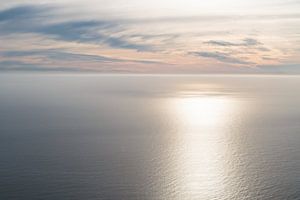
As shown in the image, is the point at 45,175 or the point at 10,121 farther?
the point at 10,121

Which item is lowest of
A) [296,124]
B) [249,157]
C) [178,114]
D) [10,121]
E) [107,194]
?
[107,194]

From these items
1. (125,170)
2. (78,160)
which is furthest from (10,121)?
(125,170)

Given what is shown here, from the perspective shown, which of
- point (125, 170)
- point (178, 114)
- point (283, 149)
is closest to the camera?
point (125, 170)

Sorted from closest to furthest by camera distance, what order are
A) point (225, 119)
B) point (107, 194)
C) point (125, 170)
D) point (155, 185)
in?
point (107, 194)
point (155, 185)
point (125, 170)
point (225, 119)

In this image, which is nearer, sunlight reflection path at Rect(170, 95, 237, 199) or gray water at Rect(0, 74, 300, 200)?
gray water at Rect(0, 74, 300, 200)

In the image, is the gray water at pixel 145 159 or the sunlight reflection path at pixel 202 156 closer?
the gray water at pixel 145 159

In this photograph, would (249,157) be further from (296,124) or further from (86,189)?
(296,124)

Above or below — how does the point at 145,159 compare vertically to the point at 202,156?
below

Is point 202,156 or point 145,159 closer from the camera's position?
point 145,159

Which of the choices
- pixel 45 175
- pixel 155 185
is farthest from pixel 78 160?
pixel 155 185

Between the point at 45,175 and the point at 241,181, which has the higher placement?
the point at 45,175
